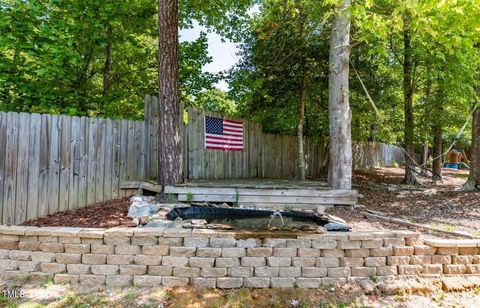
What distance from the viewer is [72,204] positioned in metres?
4.41

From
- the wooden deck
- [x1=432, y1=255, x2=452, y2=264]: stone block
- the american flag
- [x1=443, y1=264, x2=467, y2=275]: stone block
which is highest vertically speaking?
the american flag

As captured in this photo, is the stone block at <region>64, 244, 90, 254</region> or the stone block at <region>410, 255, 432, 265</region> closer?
the stone block at <region>64, 244, 90, 254</region>

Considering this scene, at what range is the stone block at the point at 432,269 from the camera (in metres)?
3.22

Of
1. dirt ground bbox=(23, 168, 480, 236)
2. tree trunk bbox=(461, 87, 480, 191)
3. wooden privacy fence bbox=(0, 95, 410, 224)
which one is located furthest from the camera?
tree trunk bbox=(461, 87, 480, 191)

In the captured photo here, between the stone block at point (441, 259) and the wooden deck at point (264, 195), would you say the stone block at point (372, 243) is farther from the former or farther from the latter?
the wooden deck at point (264, 195)

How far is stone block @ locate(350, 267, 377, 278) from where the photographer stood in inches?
123

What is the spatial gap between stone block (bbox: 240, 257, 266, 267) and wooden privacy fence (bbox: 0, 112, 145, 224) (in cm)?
278

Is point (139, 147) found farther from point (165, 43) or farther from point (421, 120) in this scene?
point (421, 120)

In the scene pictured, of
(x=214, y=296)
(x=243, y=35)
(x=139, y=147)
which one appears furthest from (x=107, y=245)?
(x=243, y=35)

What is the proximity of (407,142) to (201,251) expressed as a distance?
25.0ft

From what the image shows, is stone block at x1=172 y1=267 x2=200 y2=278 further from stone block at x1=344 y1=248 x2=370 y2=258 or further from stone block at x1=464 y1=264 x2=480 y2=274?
stone block at x1=464 y1=264 x2=480 y2=274

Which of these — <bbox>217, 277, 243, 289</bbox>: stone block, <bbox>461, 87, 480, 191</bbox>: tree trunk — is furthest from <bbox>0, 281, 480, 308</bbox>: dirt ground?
<bbox>461, 87, 480, 191</bbox>: tree trunk

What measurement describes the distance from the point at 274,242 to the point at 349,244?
30.6 inches

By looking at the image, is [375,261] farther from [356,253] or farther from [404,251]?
[404,251]
